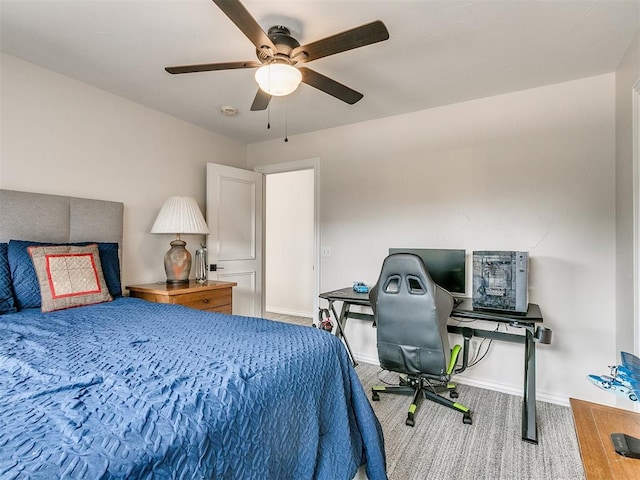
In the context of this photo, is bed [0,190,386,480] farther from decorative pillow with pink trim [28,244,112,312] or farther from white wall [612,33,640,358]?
white wall [612,33,640,358]

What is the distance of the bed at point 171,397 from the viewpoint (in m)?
0.70

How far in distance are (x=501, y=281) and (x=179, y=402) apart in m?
2.20

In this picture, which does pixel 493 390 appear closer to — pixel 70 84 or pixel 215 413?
pixel 215 413

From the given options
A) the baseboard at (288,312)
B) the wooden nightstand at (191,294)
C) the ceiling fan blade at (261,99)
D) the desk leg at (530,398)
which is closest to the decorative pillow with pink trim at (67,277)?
the wooden nightstand at (191,294)

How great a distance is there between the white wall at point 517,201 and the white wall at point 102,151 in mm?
1826

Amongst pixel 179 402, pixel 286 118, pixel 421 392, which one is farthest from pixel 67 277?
pixel 421 392

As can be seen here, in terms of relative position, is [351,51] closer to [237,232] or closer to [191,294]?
[191,294]

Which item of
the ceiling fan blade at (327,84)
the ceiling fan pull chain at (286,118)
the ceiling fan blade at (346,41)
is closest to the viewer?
the ceiling fan blade at (346,41)

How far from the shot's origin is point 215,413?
0.87 meters

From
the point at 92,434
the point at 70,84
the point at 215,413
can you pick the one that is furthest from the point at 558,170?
the point at 70,84

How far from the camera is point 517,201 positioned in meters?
2.76

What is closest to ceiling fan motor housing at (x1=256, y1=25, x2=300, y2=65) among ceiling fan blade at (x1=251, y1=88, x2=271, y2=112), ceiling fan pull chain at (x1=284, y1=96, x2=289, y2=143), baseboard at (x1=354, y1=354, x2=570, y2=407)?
ceiling fan blade at (x1=251, y1=88, x2=271, y2=112)

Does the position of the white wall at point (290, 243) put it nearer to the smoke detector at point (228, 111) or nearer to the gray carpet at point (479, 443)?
the smoke detector at point (228, 111)

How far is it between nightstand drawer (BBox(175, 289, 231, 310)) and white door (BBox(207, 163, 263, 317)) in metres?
0.54
